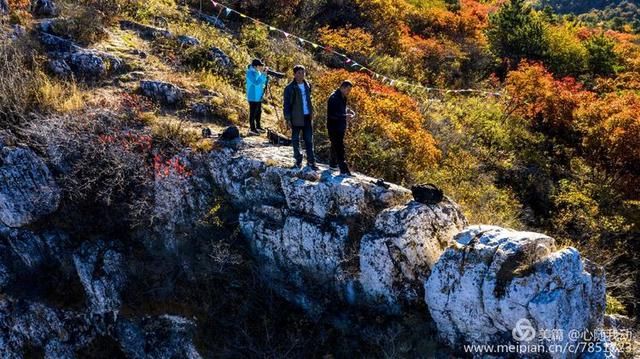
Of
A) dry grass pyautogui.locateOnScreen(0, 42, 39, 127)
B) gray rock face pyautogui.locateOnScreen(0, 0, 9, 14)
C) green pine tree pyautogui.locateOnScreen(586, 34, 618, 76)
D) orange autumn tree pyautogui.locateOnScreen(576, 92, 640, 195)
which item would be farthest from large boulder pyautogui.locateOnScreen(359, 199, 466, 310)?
green pine tree pyautogui.locateOnScreen(586, 34, 618, 76)

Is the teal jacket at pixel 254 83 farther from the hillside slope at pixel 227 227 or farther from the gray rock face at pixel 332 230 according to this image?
the gray rock face at pixel 332 230

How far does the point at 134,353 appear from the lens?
7.69 meters

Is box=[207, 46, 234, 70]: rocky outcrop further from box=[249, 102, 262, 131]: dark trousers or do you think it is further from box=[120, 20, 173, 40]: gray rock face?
box=[249, 102, 262, 131]: dark trousers

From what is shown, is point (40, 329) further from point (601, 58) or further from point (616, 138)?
point (601, 58)

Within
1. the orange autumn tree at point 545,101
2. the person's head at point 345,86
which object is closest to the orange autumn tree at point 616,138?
the orange autumn tree at point 545,101

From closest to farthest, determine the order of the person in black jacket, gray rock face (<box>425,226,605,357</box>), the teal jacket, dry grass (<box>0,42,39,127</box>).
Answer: gray rock face (<box>425,226,605,357</box>), the person in black jacket, dry grass (<box>0,42,39,127</box>), the teal jacket

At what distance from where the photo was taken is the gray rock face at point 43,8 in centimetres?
1162

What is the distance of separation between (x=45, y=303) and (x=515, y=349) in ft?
24.1

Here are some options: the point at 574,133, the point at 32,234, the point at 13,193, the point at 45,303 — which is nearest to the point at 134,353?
the point at 45,303

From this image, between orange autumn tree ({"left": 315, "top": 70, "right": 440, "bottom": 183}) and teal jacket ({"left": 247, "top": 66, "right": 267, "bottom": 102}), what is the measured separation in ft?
5.40

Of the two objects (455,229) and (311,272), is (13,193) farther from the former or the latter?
(455,229)

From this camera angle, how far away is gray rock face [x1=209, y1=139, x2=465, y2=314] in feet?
22.3

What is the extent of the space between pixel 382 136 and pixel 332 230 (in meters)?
3.68

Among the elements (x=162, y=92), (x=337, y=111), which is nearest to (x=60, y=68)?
(x=162, y=92)
